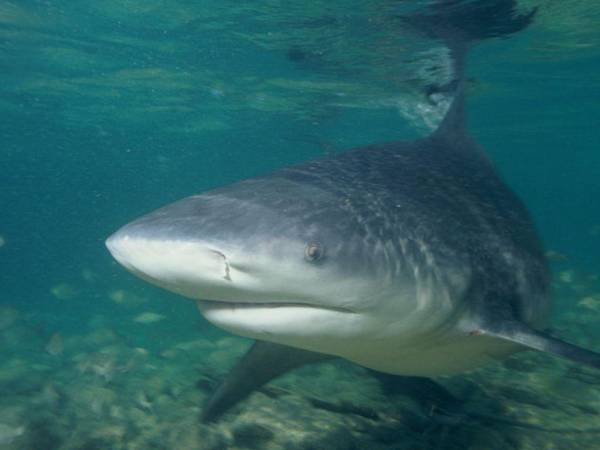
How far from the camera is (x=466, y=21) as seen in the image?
12.3 m

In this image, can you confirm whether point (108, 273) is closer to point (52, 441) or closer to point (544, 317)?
point (52, 441)

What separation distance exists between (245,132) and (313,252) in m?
34.6

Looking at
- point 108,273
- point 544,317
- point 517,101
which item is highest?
point 517,101

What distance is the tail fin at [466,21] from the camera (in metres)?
11.6

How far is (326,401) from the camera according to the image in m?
5.43

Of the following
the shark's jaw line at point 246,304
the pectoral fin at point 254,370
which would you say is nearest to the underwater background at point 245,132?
the pectoral fin at point 254,370

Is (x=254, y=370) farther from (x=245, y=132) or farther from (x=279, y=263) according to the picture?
(x=245, y=132)

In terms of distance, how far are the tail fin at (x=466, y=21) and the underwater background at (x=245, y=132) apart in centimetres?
44

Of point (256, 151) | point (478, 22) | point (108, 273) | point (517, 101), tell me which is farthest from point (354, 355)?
point (256, 151)

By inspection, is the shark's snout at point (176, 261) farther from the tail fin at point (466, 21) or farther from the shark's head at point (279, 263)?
the tail fin at point (466, 21)

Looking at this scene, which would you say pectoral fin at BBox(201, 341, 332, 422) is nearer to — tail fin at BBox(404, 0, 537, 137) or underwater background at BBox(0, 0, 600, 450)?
underwater background at BBox(0, 0, 600, 450)

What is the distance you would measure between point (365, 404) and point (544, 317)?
1.97 meters

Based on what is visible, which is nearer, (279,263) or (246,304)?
(279,263)

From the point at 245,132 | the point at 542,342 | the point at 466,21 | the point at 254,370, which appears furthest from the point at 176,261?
the point at 245,132
